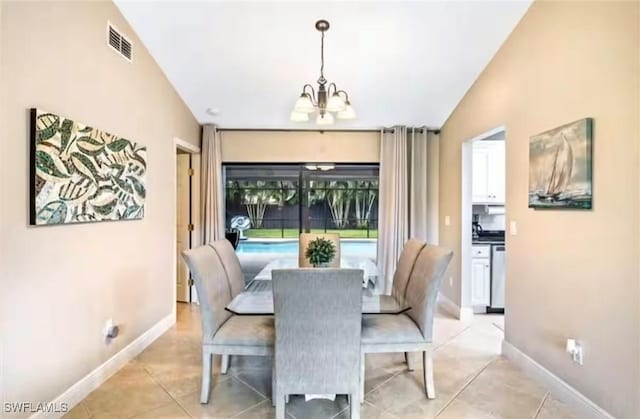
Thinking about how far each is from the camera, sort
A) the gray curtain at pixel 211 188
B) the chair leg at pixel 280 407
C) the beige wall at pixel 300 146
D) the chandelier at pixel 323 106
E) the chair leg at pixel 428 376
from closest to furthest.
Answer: the chair leg at pixel 280 407 < the chair leg at pixel 428 376 < the chandelier at pixel 323 106 < the gray curtain at pixel 211 188 < the beige wall at pixel 300 146

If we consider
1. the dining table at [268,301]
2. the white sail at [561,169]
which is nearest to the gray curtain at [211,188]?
the dining table at [268,301]

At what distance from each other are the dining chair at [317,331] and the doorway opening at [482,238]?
8.99ft

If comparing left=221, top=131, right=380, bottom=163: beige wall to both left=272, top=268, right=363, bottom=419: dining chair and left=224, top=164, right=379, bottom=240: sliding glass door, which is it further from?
left=272, top=268, right=363, bottom=419: dining chair

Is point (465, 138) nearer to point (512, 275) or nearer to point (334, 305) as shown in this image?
point (512, 275)

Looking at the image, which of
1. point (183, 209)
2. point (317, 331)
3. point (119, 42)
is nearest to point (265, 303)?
point (317, 331)

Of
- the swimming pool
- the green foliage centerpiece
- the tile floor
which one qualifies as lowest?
the tile floor

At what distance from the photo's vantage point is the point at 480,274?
4.58 meters

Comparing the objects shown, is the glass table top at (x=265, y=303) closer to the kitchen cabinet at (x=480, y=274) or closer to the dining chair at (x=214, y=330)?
the dining chair at (x=214, y=330)

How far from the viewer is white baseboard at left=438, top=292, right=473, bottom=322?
4.43 meters

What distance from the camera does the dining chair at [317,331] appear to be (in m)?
2.01

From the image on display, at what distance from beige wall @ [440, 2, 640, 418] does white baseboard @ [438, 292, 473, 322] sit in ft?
3.38

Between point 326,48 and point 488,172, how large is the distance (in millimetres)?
2546

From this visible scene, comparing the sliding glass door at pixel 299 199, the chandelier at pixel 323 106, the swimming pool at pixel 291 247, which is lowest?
the swimming pool at pixel 291 247

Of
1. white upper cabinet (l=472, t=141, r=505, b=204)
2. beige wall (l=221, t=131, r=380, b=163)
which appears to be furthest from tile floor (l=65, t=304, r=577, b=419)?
beige wall (l=221, t=131, r=380, b=163)
